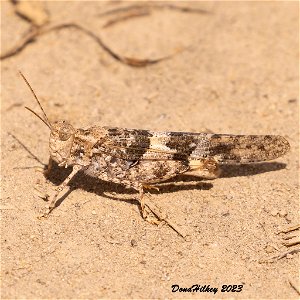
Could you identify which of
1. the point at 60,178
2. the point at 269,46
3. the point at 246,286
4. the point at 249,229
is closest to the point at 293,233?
the point at 249,229

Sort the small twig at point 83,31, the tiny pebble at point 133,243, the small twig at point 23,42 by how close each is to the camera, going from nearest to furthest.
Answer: the tiny pebble at point 133,243 → the small twig at point 23,42 → the small twig at point 83,31

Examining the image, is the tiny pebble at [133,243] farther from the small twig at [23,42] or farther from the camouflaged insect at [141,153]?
the small twig at [23,42]

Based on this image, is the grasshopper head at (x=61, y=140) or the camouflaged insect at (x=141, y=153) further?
the camouflaged insect at (x=141, y=153)

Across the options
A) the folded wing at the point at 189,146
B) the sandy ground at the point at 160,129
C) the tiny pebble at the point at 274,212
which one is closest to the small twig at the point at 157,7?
the sandy ground at the point at 160,129

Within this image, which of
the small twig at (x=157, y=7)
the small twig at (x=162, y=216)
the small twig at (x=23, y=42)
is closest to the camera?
the small twig at (x=162, y=216)

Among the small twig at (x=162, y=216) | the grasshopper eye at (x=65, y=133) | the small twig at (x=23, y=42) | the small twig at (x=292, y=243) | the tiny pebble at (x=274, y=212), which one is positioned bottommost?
the small twig at (x=292, y=243)

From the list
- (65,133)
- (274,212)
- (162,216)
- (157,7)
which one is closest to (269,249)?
(274,212)

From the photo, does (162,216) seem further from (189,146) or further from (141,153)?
(189,146)

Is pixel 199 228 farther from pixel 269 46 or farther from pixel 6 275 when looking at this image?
pixel 269 46
